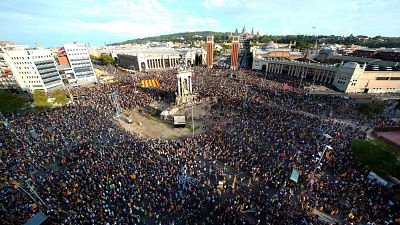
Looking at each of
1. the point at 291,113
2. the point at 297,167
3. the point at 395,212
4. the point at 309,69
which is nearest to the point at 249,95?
the point at 291,113

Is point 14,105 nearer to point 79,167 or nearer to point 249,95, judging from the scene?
point 79,167

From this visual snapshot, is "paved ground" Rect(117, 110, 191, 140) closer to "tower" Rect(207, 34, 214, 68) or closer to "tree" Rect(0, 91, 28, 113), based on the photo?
"tree" Rect(0, 91, 28, 113)

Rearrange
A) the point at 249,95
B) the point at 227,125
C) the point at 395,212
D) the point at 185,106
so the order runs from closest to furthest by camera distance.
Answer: the point at 395,212
the point at 227,125
the point at 185,106
the point at 249,95

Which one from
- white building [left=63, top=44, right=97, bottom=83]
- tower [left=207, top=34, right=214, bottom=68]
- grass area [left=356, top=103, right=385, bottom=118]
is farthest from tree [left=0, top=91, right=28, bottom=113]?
tower [left=207, top=34, right=214, bottom=68]

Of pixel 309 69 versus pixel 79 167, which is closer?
pixel 79 167

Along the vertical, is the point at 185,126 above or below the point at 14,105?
below

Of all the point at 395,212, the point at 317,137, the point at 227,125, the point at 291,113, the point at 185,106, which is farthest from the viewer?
the point at 185,106

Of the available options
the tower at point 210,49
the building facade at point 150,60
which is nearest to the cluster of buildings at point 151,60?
the building facade at point 150,60
